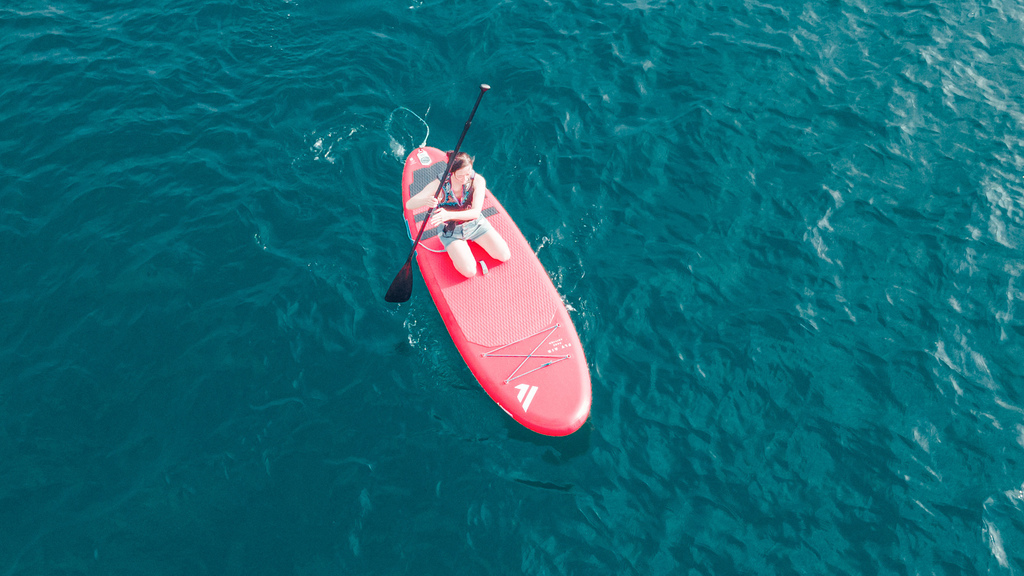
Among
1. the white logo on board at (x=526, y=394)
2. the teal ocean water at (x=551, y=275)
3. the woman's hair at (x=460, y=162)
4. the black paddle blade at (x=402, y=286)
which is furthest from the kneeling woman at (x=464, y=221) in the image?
the white logo on board at (x=526, y=394)

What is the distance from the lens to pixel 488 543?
831 cm

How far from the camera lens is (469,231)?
10.4 meters

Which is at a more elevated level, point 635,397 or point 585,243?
point 585,243

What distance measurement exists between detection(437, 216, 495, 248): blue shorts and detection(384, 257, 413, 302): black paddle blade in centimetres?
70

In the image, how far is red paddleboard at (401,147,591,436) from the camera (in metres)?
9.06

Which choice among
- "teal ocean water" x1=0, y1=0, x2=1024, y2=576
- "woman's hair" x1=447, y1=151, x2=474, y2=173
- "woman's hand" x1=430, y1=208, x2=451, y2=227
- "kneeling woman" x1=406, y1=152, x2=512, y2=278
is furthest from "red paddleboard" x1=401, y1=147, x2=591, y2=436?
"woman's hair" x1=447, y1=151, x2=474, y2=173

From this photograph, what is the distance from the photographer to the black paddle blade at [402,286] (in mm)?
10180

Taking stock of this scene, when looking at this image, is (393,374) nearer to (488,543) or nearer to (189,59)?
(488,543)

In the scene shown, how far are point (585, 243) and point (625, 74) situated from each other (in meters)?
4.60

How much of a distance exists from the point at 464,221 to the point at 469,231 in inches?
7.3

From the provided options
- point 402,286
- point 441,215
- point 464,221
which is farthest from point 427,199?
point 402,286

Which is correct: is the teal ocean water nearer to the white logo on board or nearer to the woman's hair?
the white logo on board

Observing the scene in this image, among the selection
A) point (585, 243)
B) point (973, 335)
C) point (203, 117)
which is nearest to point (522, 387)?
point (585, 243)

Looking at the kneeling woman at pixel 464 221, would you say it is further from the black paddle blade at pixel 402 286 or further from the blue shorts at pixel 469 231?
the black paddle blade at pixel 402 286
